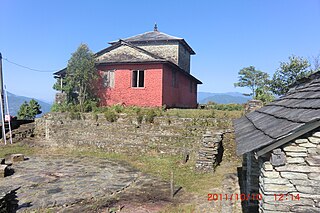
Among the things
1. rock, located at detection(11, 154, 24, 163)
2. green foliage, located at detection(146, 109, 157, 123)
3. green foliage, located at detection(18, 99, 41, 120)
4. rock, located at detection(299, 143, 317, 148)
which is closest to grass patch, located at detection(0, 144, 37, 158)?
rock, located at detection(11, 154, 24, 163)

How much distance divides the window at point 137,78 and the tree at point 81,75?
3.33m

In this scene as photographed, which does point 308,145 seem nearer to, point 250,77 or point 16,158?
point 16,158

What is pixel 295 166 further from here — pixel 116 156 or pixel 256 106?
pixel 116 156

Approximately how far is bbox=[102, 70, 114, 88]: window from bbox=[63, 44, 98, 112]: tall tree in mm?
775

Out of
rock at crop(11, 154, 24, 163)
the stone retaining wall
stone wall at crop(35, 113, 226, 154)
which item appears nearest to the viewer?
the stone retaining wall

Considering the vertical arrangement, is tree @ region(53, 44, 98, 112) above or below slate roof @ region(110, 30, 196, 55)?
below

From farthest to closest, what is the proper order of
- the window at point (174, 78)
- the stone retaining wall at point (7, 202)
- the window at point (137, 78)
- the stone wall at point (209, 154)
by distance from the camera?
the window at point (174, 78), the window at point (137, 78), the stone wall at point (209, 154), the stone retaining wall at point (7, 202)

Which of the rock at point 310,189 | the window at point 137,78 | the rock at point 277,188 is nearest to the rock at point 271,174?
the rock at point 277,188

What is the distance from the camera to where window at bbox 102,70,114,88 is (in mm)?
20231

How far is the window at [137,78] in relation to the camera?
19.6 meters

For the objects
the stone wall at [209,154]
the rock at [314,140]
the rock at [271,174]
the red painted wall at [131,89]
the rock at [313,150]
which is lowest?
the stone wall at [209,154]

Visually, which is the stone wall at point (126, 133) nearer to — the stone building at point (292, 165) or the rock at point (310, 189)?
the stone building at point (292, 165)

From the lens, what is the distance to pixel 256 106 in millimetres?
12406

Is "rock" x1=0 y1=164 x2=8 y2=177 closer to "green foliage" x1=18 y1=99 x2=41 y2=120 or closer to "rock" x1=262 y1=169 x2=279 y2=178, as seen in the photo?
"rock" x1=262 y1=169 x2=279 y2=178
